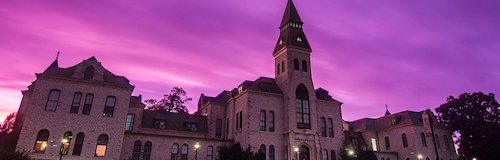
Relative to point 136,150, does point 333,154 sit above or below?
above

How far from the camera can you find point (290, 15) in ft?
171

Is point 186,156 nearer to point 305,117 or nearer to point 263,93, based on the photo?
point 263,93

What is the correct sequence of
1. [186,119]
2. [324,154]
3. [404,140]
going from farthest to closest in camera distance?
[404,140] < [186,119] < [324,154]

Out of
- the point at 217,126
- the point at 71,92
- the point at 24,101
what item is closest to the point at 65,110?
the point at 71,92

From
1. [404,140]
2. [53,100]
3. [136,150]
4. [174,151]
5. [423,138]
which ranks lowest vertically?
[136,150]

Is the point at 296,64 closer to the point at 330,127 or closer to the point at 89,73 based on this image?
the point at 330,127

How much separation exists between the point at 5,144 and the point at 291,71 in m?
35.7

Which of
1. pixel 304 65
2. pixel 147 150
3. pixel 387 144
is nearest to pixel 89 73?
pixel 147 150

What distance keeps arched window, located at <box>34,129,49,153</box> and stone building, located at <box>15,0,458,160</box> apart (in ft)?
0.30

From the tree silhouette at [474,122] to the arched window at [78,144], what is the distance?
5523 centimetres

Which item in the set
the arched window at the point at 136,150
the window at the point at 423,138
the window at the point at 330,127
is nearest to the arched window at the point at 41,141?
the arched window at the point at 136,150

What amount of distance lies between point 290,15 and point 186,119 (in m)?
23.3

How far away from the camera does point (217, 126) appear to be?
50812 millimetres

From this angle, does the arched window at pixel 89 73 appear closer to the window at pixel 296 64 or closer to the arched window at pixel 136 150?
the arched window at pixel 136 150
